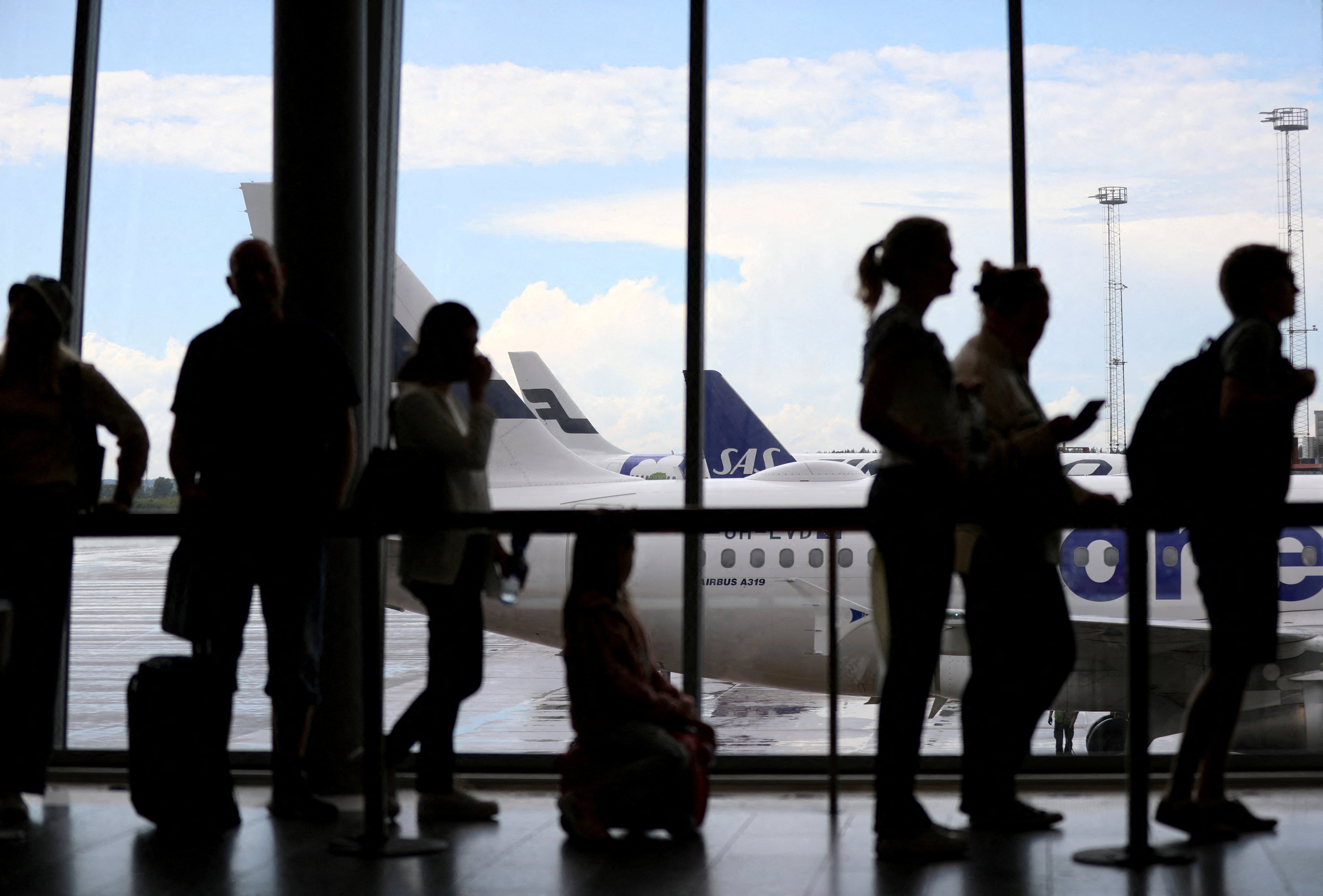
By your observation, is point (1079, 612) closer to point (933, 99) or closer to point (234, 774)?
point (933, 99)

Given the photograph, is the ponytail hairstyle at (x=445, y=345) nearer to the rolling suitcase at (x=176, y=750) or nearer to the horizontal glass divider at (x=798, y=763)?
the rolling suitcase at (x=176, y=750)

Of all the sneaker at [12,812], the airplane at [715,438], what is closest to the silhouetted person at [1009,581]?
the airplane at [715,438]

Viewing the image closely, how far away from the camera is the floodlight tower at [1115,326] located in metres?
3.73

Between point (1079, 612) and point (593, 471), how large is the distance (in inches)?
154

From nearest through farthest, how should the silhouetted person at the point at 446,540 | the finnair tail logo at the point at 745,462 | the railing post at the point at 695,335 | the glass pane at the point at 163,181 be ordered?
the silhouetted person at the point at 446,540, the railing post at the point at 695,335, the glass pane at the point at 163,181, the finnair tail logo at the point at 745,462

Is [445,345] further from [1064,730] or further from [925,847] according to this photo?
[1064,730]

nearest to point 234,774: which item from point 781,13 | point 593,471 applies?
point 781,13

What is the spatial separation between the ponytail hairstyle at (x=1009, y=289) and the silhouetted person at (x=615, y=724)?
89cm

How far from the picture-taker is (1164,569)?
24.5 ft

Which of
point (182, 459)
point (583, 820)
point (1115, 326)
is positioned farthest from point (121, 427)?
point (1115, 326)

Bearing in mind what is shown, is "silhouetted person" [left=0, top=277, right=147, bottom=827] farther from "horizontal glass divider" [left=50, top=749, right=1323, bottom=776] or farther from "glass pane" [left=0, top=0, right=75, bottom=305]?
"glass pane" [left=0, top=0, right=75, bottom=305]

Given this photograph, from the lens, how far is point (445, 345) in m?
2.75

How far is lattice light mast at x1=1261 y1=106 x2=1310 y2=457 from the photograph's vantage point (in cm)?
384

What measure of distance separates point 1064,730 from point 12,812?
2799mm
